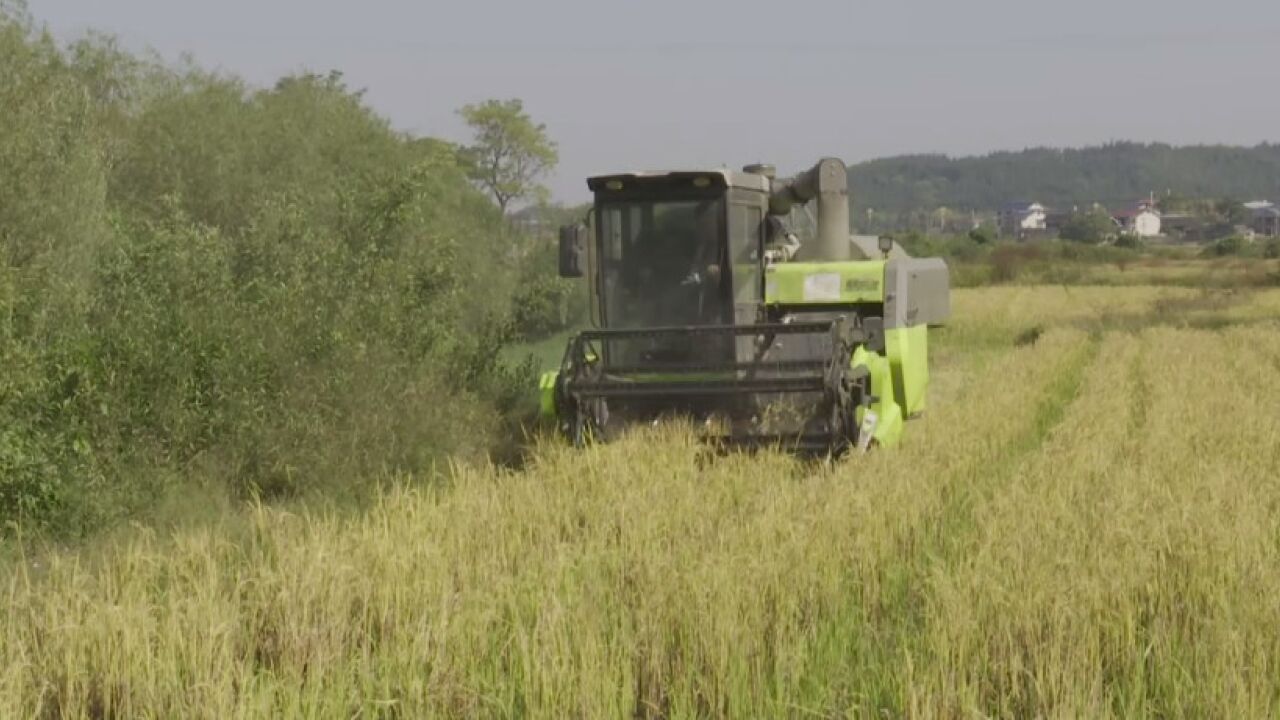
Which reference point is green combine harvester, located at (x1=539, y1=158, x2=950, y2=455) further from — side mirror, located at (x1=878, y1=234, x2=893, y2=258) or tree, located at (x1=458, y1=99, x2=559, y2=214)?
tree, located at (x1=458, y1=99, x2=559, y2=214)

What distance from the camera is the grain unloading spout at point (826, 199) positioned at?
1307 cm

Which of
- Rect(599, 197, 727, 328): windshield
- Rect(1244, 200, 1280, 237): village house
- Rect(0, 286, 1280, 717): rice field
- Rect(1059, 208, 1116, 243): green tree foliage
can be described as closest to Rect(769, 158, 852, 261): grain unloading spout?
Rect(599, 197, 727, 328): windshield

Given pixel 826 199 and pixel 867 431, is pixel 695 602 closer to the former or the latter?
pixel 867 431

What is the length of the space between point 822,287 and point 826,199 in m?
1.03

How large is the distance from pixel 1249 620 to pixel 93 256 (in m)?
10.6

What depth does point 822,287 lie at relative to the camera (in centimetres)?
1252

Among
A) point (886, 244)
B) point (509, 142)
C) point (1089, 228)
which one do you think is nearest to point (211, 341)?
point (886, 244)

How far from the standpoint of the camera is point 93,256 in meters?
13.6

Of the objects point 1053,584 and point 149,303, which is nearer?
point 1053,584

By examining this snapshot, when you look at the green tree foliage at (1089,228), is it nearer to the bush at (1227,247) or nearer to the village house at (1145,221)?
the bush at (1227,247)

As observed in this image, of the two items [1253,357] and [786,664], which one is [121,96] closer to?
[1253,357]

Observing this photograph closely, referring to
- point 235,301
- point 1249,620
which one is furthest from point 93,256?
point 1249,620

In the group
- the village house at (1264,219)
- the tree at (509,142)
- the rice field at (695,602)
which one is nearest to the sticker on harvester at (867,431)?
the rice field at (695,602)

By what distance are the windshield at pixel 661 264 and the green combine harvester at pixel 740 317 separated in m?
0.01
